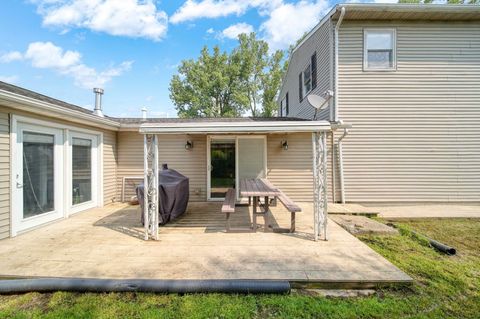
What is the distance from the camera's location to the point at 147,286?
2674 millimetres

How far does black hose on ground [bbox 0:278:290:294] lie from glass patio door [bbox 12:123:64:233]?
7.47 feet

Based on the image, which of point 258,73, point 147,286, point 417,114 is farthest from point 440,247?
point 258,73

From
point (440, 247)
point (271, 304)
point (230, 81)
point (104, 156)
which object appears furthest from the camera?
point (230, 81)

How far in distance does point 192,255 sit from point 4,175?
3663 mm

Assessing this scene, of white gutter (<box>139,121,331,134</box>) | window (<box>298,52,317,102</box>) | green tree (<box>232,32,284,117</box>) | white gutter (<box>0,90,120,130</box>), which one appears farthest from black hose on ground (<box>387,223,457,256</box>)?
green tree (<box>232,32,284,117</box>)

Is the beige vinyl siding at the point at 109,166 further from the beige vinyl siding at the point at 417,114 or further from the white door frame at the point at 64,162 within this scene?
the beige vinyl siding at the point at 417,114

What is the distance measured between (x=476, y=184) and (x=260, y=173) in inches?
256

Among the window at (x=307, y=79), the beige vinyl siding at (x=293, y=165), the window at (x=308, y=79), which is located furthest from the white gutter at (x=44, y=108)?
the window at (x=307, y=79)

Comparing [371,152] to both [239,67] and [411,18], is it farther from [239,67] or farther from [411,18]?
[239,67]

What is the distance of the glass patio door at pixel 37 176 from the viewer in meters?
4.41

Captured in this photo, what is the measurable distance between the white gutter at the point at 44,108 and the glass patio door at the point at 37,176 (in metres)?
0.40

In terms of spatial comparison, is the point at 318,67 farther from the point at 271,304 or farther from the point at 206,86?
the point at 206,86

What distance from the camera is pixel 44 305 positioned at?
254 cm

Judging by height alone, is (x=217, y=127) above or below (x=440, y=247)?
above
